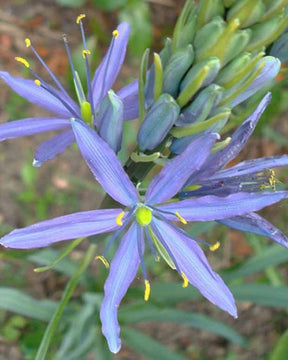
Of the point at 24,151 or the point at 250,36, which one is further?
the point at 24,151

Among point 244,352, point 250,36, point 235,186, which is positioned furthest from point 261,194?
point 244,352

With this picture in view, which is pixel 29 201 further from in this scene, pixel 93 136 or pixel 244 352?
pixel 93 136

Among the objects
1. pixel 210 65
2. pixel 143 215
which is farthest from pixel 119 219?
pixel 210 65

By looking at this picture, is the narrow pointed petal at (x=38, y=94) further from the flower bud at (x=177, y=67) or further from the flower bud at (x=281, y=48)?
the flower bud at (x=281, y=48)

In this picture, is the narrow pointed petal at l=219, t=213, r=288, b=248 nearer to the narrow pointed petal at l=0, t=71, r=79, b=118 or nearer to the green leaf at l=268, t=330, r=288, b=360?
the narrow pointed petal at l=0, t=71, r=79, b=118

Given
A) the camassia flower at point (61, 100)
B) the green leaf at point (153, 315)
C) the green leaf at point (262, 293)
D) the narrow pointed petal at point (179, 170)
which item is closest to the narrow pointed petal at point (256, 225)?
the narrow pointed petal at point (179, 170)

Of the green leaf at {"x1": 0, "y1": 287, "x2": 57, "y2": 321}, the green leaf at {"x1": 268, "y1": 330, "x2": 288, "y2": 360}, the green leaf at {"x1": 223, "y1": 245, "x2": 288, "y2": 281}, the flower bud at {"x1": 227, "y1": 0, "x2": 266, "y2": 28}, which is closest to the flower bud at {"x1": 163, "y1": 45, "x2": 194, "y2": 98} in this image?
the flower bud at {"x1": 227, "y1": 0, "x2": 266, "y2": 28}
